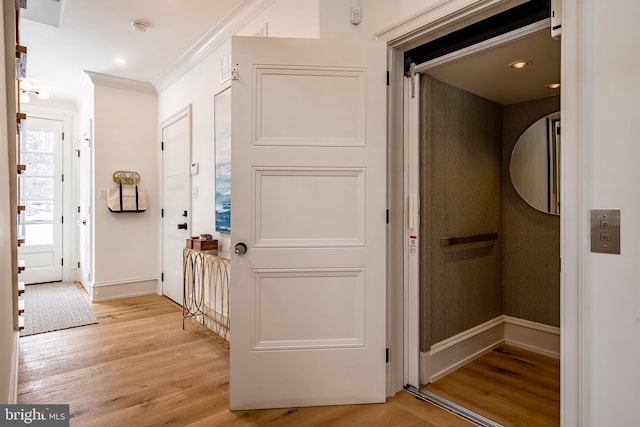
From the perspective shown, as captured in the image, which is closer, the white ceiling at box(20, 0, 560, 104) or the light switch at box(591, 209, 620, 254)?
the light switch at box(591, 209, 620, 254)

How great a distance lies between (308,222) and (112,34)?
288 centimetres

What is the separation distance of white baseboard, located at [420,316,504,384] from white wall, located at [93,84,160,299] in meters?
3.73

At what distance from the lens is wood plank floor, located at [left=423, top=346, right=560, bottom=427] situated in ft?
6.45

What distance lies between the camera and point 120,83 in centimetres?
447

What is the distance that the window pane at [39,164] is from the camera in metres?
5.17

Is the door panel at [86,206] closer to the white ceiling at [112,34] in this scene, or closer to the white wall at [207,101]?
the white ceiling at [112,34]

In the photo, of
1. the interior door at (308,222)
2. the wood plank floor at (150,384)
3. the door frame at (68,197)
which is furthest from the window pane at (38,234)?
the interior door at (308,222)

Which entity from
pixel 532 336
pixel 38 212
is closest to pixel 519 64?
pixel 532 336

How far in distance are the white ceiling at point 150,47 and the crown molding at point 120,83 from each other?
86 mm

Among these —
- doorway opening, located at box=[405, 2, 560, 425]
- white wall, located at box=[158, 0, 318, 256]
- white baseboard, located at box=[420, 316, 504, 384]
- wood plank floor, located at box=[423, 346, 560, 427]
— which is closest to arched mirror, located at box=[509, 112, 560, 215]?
doorway opening, located at box=[405, 2, 560, 425]

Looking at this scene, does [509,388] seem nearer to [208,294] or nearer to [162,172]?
[208,294]

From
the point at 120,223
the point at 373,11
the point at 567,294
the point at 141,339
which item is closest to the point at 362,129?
the point at 373,11

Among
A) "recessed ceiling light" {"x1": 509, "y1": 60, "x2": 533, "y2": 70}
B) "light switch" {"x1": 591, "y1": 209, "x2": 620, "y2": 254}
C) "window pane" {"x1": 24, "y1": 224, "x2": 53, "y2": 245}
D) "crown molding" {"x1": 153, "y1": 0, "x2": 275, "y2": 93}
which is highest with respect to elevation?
"crown molding" {"x1": 153, "y1": 0, "x2": 275, "y2": 93}

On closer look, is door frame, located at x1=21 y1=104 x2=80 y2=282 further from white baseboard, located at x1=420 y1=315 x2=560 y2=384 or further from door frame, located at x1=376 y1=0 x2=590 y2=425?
door frame, located at x1=376 y1=0 x2=590 y2=425
